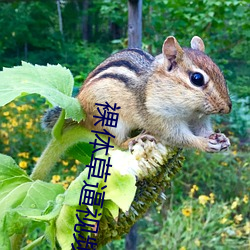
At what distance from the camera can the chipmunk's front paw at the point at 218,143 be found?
65 cm

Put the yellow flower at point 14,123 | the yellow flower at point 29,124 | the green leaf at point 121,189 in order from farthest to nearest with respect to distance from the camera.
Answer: the yellow flower at point 29,124
the yellow flower at point 14,123
the green leaf at point 121,189

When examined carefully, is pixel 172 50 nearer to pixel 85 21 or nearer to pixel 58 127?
pixel 58 127

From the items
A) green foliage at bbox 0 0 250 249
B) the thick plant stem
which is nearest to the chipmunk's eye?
the thick plant stem

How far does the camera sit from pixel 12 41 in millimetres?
3668

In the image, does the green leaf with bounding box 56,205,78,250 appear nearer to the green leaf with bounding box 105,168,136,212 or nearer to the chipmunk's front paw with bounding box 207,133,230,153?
the green leaf with bounding box 105,168,136,212

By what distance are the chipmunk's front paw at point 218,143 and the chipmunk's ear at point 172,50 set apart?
0.16m

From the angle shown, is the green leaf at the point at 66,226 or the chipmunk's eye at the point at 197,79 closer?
the green leaf at the point at 66,226

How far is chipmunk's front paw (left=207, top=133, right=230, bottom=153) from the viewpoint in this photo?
0.65 meters

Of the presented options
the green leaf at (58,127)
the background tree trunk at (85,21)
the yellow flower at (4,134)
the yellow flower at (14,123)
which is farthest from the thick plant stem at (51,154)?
the background tree trunk at (85,21)

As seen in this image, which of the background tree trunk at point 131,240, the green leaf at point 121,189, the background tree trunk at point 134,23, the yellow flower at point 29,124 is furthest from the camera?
the yellow flower at point 29,124

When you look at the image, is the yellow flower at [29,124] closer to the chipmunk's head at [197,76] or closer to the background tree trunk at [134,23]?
the background tree trunk at [134,23]

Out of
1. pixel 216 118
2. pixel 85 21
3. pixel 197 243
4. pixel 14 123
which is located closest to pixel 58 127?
pixel 197 243

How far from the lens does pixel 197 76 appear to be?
2.45 feet

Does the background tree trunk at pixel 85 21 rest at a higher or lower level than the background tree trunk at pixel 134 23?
higher
